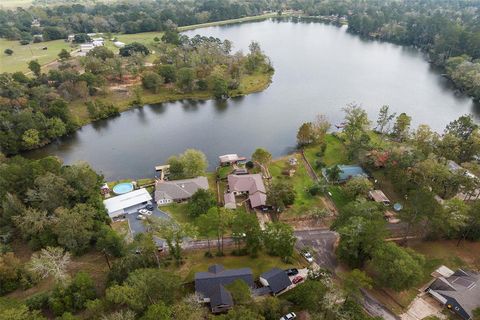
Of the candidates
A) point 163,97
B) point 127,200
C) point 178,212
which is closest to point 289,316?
point 178,212

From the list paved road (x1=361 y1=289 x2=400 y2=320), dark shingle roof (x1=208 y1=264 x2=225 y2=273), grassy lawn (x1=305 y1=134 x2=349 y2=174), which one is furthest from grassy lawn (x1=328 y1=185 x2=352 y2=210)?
dark shingle roof (x1=208 y1=264 x2=225 y2=273)

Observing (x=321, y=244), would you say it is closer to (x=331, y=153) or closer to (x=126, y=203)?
(x=331, y=153)

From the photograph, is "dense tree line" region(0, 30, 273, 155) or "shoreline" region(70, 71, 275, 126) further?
"shoreline" region(70, 71, 275, 126)

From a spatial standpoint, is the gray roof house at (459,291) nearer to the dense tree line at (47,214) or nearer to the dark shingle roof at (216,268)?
the dark shingle roof at (216,268)

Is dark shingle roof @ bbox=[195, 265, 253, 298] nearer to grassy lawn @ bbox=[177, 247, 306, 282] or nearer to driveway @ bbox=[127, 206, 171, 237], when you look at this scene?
grassy lawn @ bbox=[177, 247, 306, 282]

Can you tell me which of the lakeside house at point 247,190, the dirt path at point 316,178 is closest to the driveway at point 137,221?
the lakeside house at point 247,190
